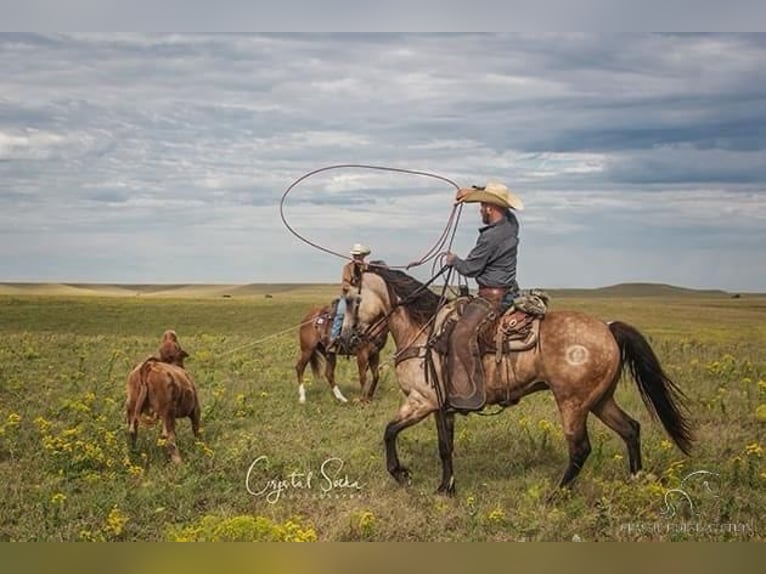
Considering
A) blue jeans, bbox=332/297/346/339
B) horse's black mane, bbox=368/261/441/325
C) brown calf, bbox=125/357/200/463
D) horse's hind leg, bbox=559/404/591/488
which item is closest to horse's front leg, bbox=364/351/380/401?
blue jeans, bbox=332/297/346/339

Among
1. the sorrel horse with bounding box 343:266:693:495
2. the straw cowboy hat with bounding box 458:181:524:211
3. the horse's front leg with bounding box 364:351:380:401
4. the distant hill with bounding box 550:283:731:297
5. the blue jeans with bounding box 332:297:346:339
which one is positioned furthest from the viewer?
the distant hill with bounding box 550:283:731:297

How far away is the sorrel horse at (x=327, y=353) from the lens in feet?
23.0

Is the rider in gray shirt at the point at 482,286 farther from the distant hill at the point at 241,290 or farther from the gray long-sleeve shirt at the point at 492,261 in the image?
the distant hill at the point at 241,290

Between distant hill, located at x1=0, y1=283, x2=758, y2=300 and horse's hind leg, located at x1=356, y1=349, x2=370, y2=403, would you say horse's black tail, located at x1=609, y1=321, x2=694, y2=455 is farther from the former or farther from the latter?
horse's hind leg, located at x1=356, y1=349, x2=370, y2=403

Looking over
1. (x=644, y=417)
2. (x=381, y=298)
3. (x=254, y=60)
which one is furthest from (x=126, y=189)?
(x=644, y=417)

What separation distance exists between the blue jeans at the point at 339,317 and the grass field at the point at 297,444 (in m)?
0.26

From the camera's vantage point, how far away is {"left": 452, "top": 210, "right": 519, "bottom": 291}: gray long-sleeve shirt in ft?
21.6

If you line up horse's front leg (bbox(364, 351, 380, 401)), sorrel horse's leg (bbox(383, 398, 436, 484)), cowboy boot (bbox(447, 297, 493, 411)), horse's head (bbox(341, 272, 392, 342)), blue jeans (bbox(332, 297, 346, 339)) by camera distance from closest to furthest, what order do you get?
Result: cowboy boot (bbox(447, 297, 493, 411)) < sorrel horse's leg (bbox(383, 398, 436, 484)) < horse's head (bbox(341, 272, 392, 342)) < blue jeans (bbox(332, 297, 346, 339)) < horse's front leg (bbox(364, 351, 380, 401))

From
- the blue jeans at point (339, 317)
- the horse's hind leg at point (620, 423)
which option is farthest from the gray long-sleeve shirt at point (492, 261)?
the horse's hind leg at point (620, 423)

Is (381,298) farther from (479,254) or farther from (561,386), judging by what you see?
(561,386)

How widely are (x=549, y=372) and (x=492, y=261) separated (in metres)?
0.83

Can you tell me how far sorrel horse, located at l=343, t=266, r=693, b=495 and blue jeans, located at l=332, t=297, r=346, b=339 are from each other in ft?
0.23

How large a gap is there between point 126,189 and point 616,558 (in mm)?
4313

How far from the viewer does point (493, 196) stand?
675 centimetres
